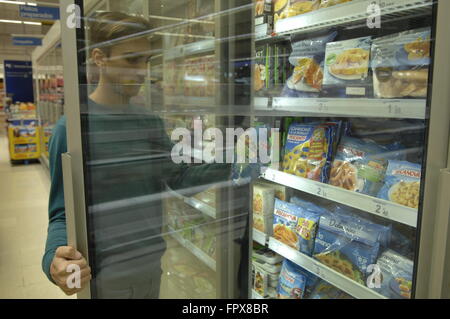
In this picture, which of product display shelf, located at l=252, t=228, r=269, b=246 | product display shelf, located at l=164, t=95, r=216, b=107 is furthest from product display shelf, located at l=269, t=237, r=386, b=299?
product display shelf, located at l=164, t=95, r=216, b=107

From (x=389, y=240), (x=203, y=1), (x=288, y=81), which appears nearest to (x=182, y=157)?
(x=203, y=1)

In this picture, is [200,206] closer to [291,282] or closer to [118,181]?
[118,181]

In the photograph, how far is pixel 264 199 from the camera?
1829 millimetres

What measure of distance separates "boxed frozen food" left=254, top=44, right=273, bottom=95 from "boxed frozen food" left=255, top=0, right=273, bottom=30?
161mm

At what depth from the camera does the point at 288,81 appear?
162 centimetres

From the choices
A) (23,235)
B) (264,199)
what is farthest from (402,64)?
(23,235)

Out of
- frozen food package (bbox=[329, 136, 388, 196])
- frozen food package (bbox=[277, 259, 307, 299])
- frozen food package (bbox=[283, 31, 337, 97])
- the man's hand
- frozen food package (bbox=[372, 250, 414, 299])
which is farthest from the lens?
frozen food package (bbox=[277, 259, 307, 299])

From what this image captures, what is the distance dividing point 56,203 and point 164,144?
1.20 ft

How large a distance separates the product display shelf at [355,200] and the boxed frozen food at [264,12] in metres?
0.65

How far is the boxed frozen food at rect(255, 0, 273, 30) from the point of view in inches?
60.9

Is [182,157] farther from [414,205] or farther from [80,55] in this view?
[414,205]

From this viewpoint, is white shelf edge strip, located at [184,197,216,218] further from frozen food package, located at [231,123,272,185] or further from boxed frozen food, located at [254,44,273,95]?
boxed frozen food, located at [254,44,273,95]
